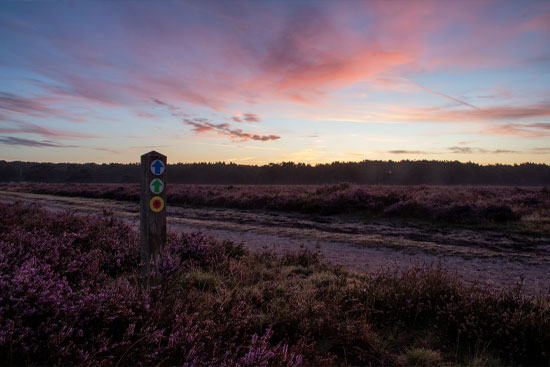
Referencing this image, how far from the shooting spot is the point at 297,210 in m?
20.5

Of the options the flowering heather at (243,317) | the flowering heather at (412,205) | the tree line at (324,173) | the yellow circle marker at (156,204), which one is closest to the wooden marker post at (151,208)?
the yellow circle marker at (156,204)

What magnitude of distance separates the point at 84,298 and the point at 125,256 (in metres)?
3.02

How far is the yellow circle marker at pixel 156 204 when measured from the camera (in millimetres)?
4922

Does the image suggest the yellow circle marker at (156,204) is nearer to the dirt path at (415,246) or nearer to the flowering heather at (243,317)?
the flowering heather at (243,317)

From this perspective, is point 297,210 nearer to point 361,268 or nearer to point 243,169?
point 361,268

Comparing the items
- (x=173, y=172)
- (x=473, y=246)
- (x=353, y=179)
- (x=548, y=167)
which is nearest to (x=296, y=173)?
(x=353, y=179)

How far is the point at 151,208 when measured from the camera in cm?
491

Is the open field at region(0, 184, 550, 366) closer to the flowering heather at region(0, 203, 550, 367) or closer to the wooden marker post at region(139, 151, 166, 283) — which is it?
the flowering heather at region(0, 203, 550, 367)

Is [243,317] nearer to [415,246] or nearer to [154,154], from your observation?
[154,154]

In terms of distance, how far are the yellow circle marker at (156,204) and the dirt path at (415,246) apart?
12.6 feet

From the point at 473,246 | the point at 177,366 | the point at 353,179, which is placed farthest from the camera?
the point at 353,179

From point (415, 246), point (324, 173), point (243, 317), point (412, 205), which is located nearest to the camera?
point (243, 317)

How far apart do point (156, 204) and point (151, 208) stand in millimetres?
97

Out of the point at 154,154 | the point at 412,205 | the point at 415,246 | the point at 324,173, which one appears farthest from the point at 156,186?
the point at 324,173
